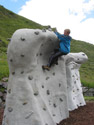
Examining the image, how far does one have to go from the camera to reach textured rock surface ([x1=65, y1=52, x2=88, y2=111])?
8141 millimetres

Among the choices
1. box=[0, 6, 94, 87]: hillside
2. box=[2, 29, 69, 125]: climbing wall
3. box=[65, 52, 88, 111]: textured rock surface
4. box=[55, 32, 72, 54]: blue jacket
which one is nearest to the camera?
box=[2, 29, 69, 125]: climbing wall

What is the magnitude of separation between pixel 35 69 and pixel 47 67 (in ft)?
2.24

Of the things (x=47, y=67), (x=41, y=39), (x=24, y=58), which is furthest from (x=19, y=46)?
(x=47, y=67)

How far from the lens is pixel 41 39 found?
5438 millimetres

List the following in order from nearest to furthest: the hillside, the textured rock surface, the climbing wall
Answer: the climbing wall
the textured rock surface
the hillside

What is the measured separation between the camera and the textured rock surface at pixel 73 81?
26.7 feet

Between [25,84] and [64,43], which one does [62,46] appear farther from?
[25,84]

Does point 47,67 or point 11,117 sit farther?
point 47,67

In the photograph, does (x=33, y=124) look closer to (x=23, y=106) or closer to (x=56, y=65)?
(x=23, y=106)

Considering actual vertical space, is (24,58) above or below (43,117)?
above

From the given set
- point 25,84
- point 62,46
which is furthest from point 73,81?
point 25,84

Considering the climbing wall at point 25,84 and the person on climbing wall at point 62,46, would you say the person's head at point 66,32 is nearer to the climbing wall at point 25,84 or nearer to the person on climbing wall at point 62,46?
the person on climbing wall at point 62,46

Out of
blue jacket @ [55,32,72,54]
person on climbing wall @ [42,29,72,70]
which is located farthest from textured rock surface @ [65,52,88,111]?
blue jacket @ [55,32,72,54]

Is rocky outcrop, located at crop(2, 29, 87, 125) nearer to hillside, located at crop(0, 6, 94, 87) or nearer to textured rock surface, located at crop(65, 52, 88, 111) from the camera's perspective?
textured rock surface, located at crop(65, 52, 88, 111)
